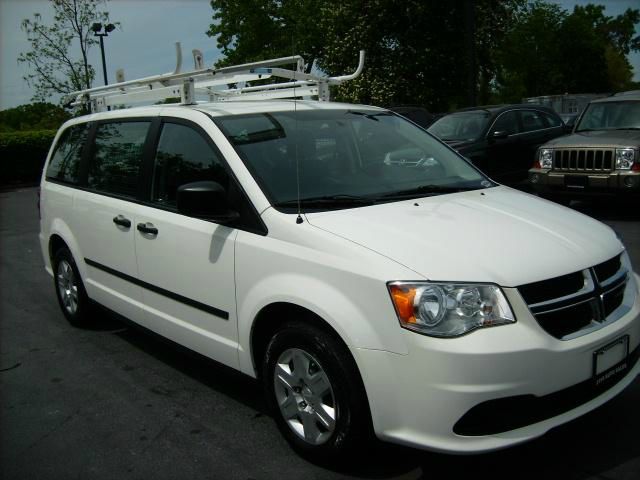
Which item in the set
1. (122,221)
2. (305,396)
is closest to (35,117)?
(122,221)

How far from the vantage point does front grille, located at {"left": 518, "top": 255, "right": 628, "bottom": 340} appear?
2715 millimetres

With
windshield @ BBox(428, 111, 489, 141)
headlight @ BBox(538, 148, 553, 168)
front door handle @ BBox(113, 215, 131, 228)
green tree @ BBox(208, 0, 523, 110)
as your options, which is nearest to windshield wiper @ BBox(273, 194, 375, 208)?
front door handle @ BBox(113, 215, 131, 228)

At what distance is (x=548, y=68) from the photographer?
53.2m

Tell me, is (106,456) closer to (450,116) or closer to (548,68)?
(450,116)

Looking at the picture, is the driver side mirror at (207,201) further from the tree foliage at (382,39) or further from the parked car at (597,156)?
the tree foliage at (382,39)

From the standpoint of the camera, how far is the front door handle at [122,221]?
423cm

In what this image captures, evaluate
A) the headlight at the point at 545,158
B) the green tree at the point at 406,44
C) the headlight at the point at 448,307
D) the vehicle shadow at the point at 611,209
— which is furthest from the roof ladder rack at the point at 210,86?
the green tree at the point at 406,44

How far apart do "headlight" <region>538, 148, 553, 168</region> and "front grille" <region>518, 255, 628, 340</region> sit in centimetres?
673

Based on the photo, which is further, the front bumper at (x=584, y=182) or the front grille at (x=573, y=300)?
the front bumper at (x=584, y=182)

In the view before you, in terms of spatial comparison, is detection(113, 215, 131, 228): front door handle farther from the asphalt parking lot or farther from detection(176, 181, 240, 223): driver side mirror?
detection(176, 181, 240, 223): driver side mirror

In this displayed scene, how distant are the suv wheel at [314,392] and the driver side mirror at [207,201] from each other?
0.71m

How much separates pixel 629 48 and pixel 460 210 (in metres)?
119

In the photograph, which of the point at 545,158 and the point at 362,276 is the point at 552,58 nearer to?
the point at 545,158

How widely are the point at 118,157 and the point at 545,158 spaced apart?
6844mm
